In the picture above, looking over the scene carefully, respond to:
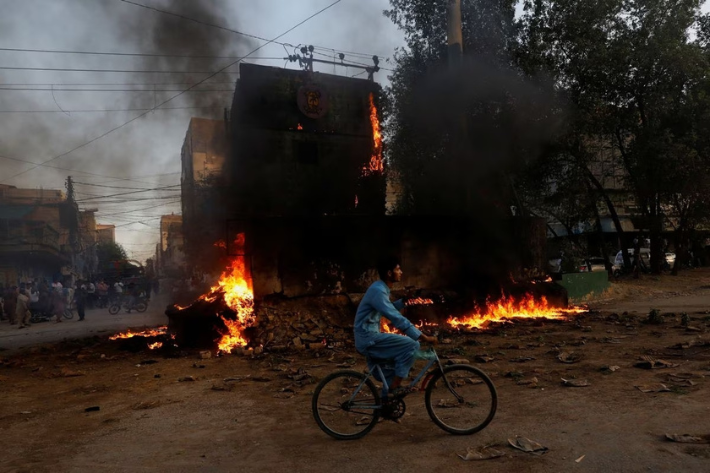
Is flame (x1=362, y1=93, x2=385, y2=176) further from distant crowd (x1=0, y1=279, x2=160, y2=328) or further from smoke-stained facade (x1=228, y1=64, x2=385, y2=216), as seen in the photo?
distant crowd (x1=0, y1=279, x2=160, y2=328)

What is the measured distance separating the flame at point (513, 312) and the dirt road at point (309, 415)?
315cm

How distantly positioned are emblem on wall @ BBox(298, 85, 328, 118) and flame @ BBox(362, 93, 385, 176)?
2060mm

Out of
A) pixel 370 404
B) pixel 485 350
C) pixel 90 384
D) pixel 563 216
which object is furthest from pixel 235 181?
pixel 563 216

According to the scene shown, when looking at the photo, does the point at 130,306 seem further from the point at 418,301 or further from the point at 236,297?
the point at 418,301

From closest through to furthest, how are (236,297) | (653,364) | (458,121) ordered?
(653,364), (236,297), (458,121)

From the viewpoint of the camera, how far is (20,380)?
28.7ft

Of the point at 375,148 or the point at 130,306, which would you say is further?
the point at 130,306

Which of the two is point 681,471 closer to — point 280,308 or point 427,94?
point 280,308

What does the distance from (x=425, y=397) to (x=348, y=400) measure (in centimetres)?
79

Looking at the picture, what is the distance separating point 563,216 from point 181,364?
26.2 meters

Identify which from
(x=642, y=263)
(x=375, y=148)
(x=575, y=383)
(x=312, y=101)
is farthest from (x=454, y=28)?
(x=642, y=263)

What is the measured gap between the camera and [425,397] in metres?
4.79

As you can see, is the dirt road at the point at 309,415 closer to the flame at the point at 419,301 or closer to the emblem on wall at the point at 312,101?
the flame at the point at 419,301

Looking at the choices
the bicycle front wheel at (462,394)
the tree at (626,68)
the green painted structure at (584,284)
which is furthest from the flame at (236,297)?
the tree at (626,68)
